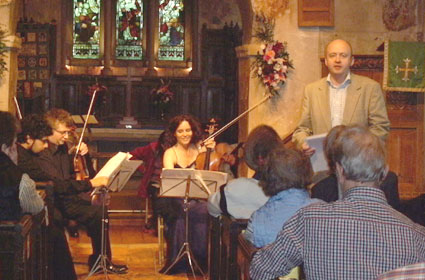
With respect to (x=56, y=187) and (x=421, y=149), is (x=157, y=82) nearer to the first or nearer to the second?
(x=421, y=149)

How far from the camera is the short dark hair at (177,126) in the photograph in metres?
6.57

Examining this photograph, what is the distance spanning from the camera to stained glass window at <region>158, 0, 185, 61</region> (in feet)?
43.8

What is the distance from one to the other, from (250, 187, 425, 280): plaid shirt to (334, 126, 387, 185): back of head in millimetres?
56

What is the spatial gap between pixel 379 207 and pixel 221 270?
6.49 ft

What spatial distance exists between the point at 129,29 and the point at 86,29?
0.72 metres

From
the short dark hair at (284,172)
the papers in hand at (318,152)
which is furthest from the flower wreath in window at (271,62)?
the short dark hair at (284,172)

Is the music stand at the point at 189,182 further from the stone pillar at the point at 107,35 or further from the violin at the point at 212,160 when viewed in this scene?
the stone pillar at the point at 107,35

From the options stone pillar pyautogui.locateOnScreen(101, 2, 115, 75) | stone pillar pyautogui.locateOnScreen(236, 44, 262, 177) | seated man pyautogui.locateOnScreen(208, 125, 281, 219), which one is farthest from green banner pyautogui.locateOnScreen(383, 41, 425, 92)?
stone pillar pyautogui.locateOnScreen(101, 2, 115, 75)

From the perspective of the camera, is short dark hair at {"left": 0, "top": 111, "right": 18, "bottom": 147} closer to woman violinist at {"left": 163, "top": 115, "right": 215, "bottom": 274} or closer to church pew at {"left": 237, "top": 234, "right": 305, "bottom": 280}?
church pew at {"left": 237, "top": 234, "right": 305, "bottom": 280}

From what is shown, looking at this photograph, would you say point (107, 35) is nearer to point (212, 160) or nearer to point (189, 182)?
point (212, 160)

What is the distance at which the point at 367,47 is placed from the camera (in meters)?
7.50

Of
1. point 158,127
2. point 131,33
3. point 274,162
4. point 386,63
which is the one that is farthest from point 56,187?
point 131,33

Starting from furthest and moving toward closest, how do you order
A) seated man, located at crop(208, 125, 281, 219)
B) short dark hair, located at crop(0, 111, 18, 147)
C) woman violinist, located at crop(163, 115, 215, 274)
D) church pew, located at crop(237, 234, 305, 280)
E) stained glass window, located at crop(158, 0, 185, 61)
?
stained glass window, located at crop(158, 0, 185, 61) → woman violinist, located at crop(163, 115, 215, 274) → short dark hair, located at crop(0, 111, 18, 147) → seated man, located at crop(208, 125, 281, 219) → church pew, located at crop(237, 234, 305, 280)

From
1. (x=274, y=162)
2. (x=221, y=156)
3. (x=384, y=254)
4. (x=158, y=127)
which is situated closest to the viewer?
(x=384, y=254)
